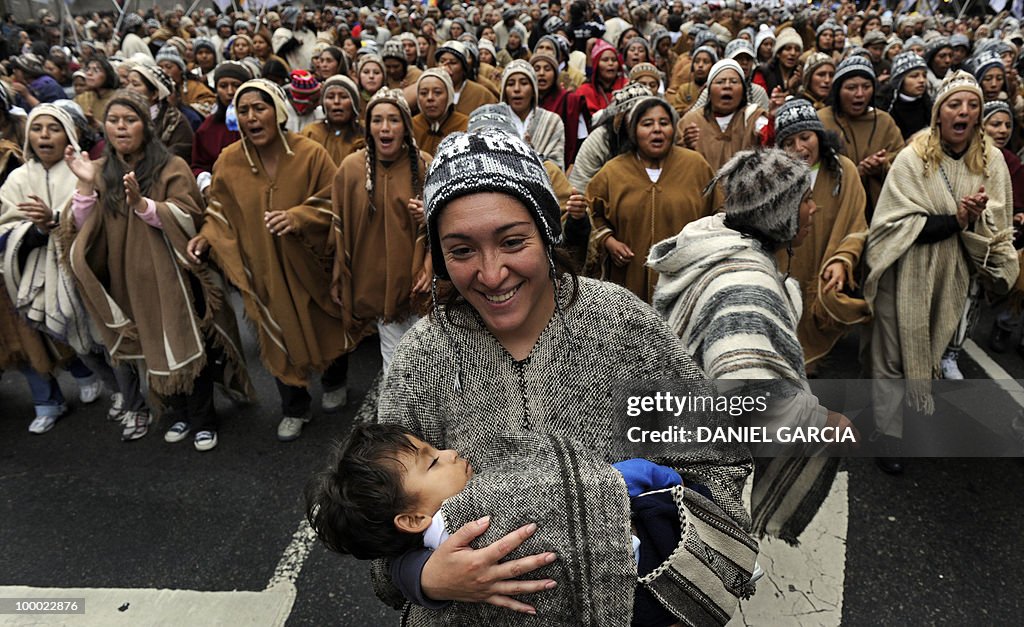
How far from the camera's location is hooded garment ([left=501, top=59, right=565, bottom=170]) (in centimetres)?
530

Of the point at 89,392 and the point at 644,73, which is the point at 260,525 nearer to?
the point at 89,392

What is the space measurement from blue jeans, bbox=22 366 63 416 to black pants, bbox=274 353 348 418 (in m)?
1.66

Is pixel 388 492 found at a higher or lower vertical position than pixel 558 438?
lower

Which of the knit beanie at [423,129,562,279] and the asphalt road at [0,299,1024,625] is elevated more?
the knit beanie at [423,129,562,279]

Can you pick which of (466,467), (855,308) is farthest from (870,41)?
(466,467)

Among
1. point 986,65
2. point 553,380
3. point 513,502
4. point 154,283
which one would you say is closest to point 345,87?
point 154,283

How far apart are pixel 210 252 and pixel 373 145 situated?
3.91 ft

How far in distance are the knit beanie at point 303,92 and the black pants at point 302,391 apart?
315cm

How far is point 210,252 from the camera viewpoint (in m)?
3.91

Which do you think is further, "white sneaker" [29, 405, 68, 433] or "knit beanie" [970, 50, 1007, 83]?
"knit beanie" [970, 50, 1007, 83]

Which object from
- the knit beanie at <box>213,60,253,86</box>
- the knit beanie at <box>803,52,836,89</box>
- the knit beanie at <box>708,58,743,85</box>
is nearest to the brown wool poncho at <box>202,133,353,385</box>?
the knit beanie at <box>213,60,253,86</box>

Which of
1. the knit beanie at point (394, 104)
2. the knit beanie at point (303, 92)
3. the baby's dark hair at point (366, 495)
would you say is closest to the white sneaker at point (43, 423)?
the knit beanie at point (394, 104)

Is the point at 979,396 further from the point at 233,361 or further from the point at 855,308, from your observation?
the point at 233,361

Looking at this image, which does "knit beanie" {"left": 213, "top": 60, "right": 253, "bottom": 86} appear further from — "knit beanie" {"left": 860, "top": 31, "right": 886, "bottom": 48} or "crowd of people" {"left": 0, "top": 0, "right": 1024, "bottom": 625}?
"knit beanie" {"left": 860, "top": 31, "right": 886, "bottom": 48}
